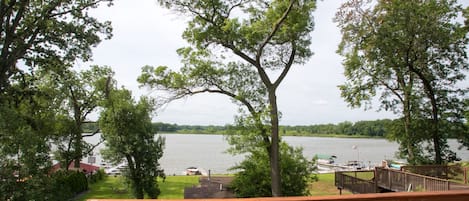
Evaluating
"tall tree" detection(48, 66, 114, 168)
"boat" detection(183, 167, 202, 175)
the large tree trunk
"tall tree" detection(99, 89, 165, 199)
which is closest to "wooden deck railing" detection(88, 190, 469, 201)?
the large tree trunk

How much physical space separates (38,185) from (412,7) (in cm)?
1770

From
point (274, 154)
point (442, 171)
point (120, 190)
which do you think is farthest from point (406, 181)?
point (120, 190)

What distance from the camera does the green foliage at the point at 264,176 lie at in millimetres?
15086

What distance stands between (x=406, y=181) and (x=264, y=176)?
18.1ft

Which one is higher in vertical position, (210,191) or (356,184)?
(356,184)

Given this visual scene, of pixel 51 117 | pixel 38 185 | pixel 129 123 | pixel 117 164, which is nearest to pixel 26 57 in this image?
pixel 38 185

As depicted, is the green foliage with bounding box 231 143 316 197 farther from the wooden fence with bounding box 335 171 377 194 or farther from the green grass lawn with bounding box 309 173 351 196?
the green grass lawn with bounding box 309 173 351 196

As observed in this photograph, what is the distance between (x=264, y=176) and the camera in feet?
50.1

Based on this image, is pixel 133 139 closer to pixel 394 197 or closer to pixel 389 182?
pixel 389 182

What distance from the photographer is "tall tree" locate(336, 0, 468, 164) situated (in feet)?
58.1

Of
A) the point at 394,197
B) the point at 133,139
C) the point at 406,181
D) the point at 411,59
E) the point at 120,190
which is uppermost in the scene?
the point at 411,59

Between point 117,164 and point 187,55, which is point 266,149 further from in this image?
point 117,164

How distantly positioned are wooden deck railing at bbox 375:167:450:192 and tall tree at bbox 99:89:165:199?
32.2ft

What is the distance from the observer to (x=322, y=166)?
4500 cm
